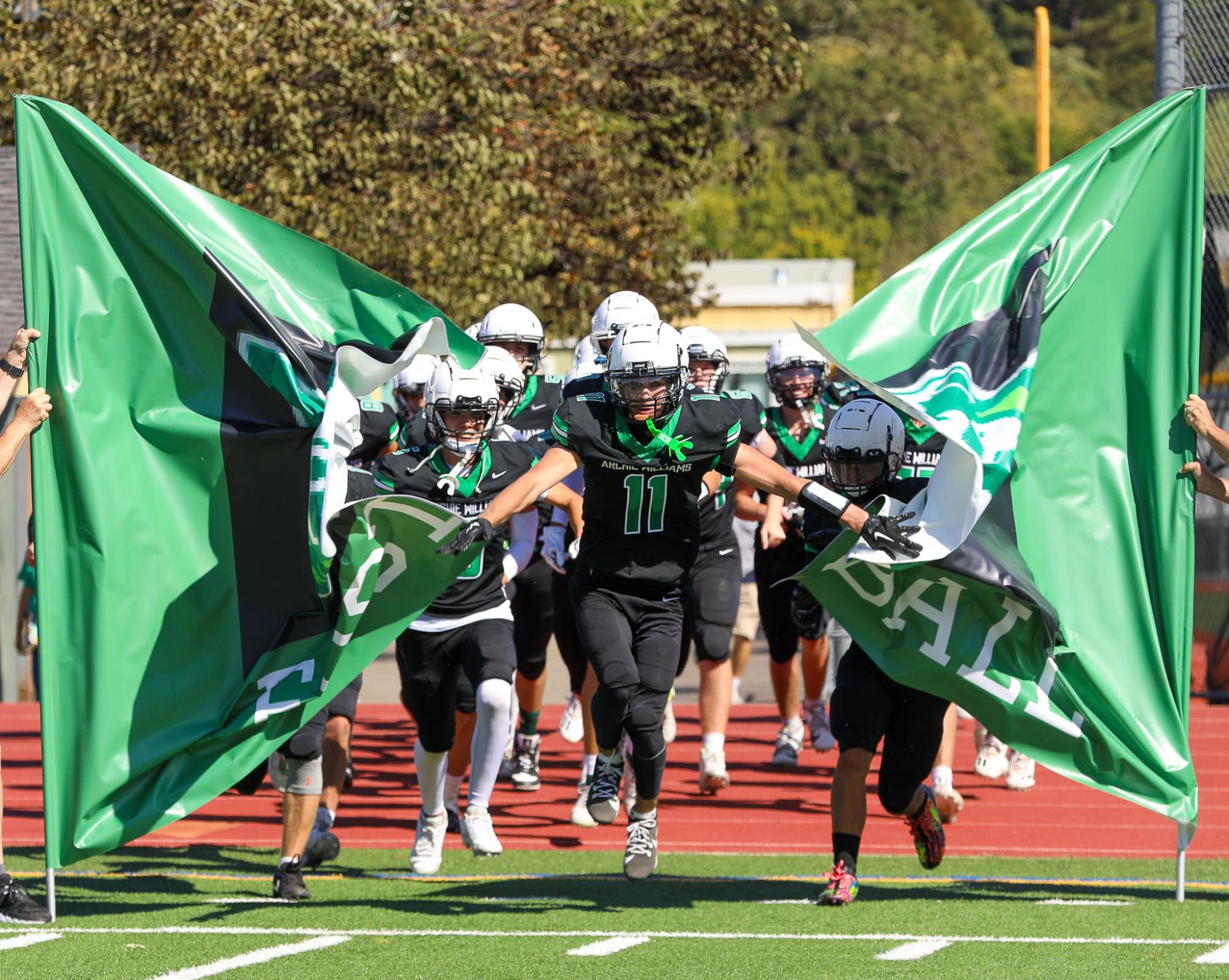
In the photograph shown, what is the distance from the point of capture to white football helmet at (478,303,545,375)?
31.6 feet

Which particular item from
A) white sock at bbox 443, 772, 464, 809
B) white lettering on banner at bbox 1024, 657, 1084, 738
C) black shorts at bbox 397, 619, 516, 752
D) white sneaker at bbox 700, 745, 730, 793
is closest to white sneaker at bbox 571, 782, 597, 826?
white sock at bbox 443, 772, 464, 809

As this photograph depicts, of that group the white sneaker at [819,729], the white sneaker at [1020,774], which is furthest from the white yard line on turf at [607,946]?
the white sneaker at [819,729]

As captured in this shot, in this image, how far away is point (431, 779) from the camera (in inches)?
317

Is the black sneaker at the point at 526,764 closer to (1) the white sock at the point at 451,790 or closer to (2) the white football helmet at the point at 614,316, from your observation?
(1) the white sock at the point at 451,790

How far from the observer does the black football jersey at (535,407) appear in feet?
31.7

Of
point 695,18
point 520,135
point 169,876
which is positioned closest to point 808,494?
point 169,876

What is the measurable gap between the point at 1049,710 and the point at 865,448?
1.18 metres

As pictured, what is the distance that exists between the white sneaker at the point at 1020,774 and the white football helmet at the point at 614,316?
3189mm

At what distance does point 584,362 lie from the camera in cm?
924

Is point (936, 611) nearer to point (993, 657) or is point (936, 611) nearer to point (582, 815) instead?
point (993, 657)

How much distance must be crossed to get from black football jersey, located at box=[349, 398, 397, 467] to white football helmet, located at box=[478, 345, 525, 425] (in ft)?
2.76

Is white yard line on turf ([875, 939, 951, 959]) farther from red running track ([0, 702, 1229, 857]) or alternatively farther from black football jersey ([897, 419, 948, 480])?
red running track ([0, 702, 1229, 857])

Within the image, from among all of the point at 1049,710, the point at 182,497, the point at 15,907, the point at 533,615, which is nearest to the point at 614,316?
the point at 533,615

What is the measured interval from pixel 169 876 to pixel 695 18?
502 inches
